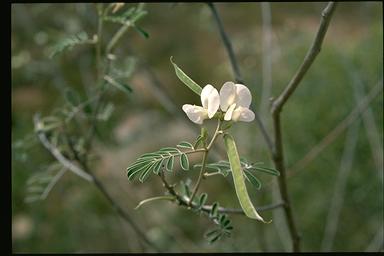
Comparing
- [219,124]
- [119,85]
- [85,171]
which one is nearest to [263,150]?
[85,171]

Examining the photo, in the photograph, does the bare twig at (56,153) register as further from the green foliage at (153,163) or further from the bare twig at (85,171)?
the green foliage at (153,163)

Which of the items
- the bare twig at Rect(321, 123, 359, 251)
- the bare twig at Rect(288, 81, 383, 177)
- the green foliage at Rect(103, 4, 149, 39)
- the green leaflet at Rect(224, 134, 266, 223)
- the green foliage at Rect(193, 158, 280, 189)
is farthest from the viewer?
the bare twig at Rect(321, 123, 359, 251)

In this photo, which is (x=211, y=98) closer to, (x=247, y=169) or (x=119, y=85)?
(x=247, y=169)

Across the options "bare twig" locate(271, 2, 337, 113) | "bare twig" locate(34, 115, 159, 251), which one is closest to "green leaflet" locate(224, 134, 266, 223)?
"bare twig" locate(271, 2, 337, 113)

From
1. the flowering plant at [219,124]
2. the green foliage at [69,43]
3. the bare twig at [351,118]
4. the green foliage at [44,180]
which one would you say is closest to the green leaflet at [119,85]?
the green foliage at [69,43]

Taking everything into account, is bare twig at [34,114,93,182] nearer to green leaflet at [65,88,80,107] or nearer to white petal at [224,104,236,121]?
green leaflet at [65,88,80,107]

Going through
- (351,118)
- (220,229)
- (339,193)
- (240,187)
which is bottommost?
(339,193)
